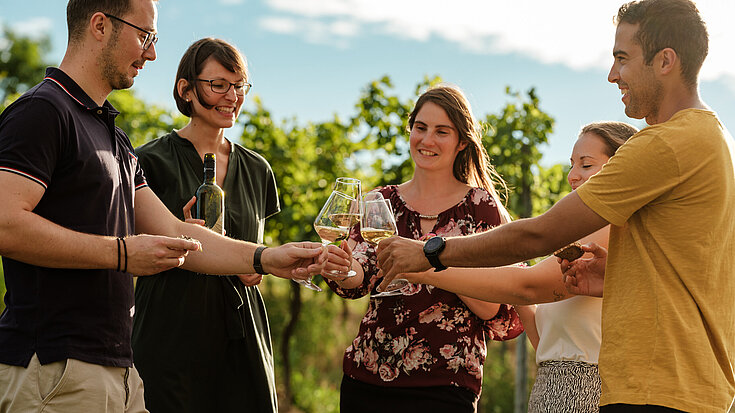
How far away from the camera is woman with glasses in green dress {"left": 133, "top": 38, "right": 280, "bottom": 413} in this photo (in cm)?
373

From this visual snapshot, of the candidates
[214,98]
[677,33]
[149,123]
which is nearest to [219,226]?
[214,98]

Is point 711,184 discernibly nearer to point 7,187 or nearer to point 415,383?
point 415,383

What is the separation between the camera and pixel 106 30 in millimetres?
2797

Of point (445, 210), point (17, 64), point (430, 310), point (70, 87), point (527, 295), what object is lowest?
point (430, 310)

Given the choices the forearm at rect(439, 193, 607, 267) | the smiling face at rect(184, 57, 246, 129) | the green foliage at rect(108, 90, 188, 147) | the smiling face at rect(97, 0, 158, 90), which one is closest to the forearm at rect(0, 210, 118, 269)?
the smiling face at rect(97, 0, 158, 90)

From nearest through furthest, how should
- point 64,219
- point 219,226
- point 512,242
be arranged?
1. point 64,219
2. point 512,242
3. point 219,226

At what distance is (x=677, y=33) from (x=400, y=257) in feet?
4.76

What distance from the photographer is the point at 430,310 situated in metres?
3.68

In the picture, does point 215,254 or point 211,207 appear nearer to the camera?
point 215,254

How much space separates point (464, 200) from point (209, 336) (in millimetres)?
1601

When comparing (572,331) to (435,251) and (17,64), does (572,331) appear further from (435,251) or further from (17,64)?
(17,64)

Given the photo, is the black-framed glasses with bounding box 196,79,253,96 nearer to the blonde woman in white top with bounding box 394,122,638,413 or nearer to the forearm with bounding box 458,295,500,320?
the blonde woman in white top with bounding box 394,122,638,413

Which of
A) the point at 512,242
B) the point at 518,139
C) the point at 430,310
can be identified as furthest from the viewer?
the point at 518,139

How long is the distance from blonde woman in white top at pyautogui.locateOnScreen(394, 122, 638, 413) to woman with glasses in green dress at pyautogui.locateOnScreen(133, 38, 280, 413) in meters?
1.06
